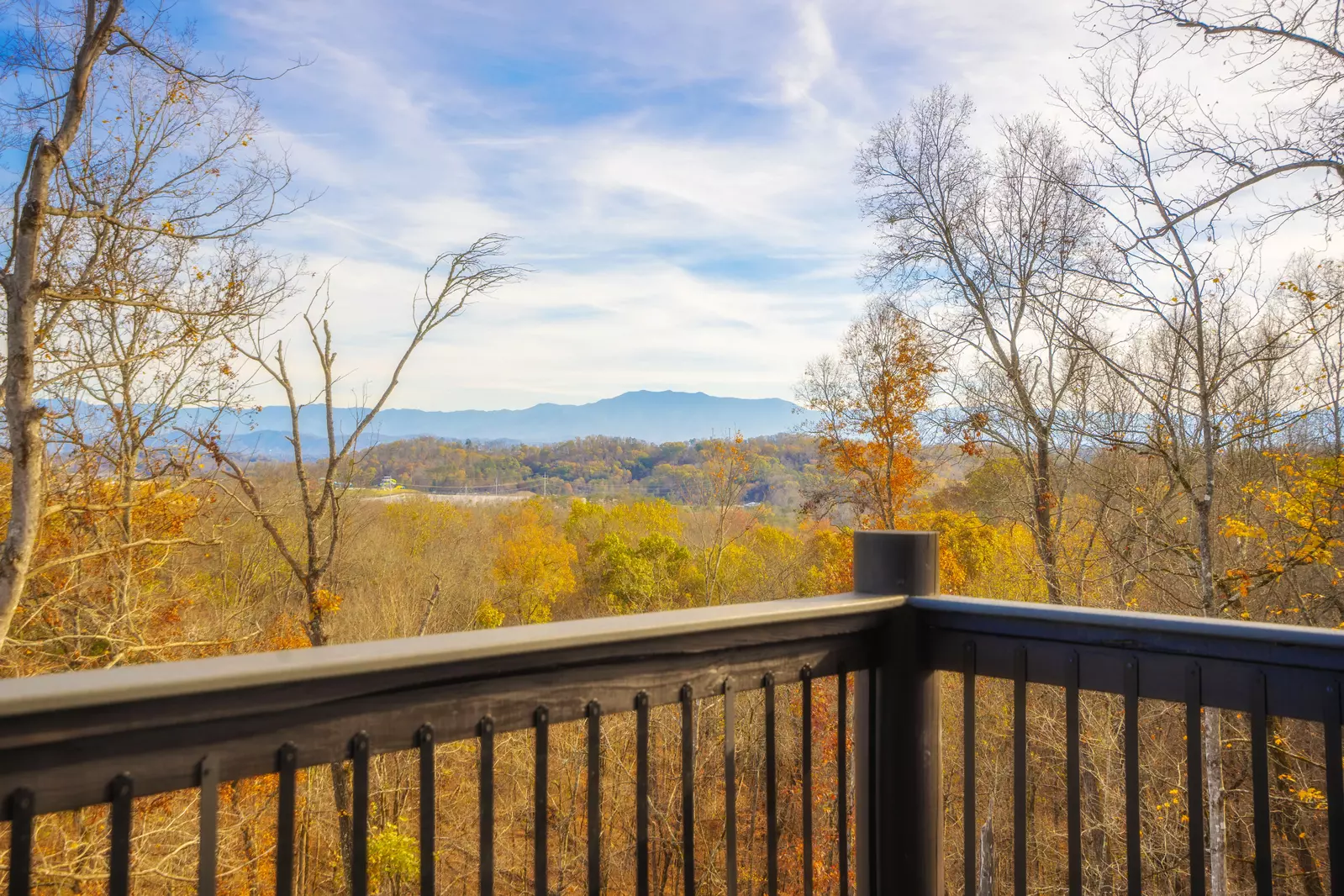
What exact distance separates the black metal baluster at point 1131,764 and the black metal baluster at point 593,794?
2.75ft

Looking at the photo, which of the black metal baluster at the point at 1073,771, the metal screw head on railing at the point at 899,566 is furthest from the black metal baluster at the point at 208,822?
the black metal baluster at the point at 1073,771

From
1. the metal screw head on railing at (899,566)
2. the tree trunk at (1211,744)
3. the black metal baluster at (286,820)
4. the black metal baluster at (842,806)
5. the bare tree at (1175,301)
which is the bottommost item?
the tree trunk at (1211,744)

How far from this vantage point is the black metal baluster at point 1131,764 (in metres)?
1.30

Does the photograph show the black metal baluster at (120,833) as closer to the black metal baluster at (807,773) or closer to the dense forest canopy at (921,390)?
the black metal baluster at (807,773)

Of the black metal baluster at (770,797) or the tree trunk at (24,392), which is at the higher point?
the tree trunk at (24,392)

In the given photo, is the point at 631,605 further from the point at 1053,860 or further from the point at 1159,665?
the point at 1159,665

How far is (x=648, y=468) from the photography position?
3052 centimetres

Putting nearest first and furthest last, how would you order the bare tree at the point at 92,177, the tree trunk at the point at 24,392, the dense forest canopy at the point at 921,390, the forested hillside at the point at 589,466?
1. the tree trunk at the point at 24,392
2. the bare tree at the point at 92,177
3. the dense forest canopy at the point at 921,390
4. the forested hillside at the point at 589,466

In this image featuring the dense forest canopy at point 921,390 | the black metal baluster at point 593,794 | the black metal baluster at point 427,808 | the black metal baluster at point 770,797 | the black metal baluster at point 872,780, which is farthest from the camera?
the dense forest canopy at point 921,390

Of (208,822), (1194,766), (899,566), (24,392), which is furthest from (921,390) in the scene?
(208,822)

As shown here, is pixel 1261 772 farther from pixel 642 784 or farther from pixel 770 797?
pixel 642 784

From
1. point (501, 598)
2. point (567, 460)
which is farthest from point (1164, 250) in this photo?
point (567, 460)

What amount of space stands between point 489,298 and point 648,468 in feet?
60.9

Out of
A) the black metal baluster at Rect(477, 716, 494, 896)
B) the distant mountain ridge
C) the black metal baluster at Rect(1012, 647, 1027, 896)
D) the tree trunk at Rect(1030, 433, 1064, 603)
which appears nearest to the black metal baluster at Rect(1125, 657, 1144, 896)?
the black metal baluster at Rect(1012, 647, 1027, 896)
